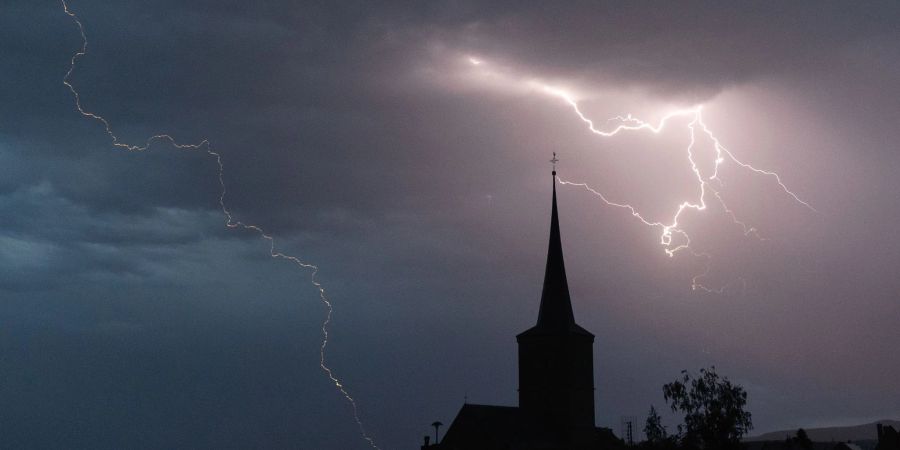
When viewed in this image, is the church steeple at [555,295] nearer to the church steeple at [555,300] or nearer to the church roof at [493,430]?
the church steeple at [555,300]

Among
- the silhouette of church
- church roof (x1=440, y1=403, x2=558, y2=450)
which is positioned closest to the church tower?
the silhouette of church

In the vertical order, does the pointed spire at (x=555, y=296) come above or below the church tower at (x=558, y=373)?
above

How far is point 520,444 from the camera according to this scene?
71.3 m

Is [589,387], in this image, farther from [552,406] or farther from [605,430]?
[605,430]

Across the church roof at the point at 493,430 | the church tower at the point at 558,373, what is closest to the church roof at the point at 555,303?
the church tower at the point at 558,373

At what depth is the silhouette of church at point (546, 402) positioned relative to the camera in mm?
72062

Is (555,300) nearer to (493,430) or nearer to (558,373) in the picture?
(558,373)

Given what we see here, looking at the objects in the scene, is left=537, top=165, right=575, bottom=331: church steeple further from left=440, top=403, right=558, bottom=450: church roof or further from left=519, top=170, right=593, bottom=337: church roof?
left=440, top=403, right=558, bottom=450: church roof

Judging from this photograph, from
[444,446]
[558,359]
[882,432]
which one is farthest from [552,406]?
[882,432]

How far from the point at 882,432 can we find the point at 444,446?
39379mm

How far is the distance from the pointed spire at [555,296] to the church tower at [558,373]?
70 millimetres

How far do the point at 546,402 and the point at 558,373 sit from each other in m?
2.18

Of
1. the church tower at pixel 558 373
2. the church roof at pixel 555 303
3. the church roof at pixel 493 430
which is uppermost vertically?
the church roof at pixel 555 303

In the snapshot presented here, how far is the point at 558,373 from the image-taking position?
7350 cm
